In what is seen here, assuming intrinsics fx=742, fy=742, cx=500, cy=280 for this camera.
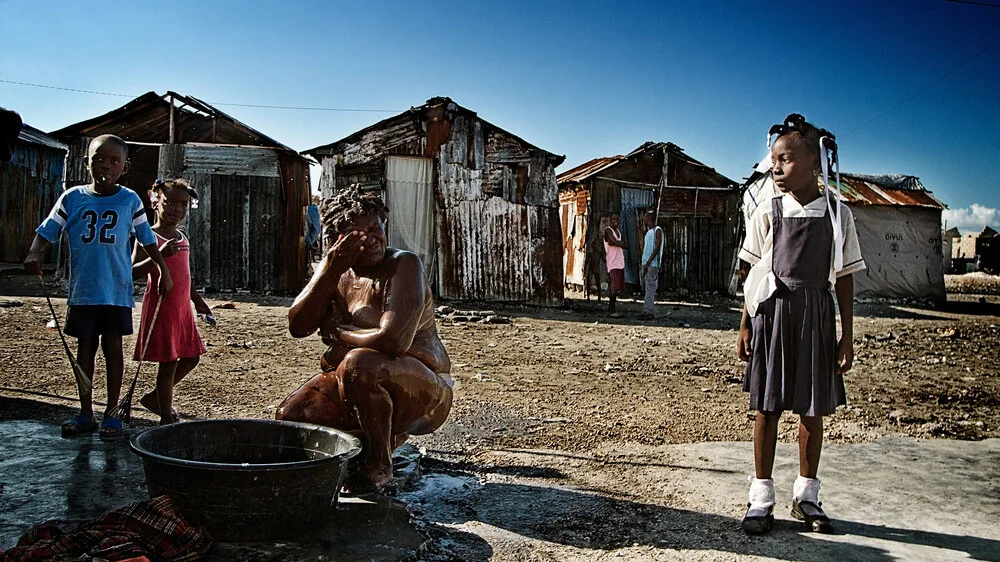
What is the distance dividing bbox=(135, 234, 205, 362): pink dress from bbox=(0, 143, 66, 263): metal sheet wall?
52.9 ft

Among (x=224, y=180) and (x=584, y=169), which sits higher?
(x=584, y=169)

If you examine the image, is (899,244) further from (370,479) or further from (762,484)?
(370,479)

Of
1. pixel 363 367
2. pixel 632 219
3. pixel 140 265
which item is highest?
pixel 632 219

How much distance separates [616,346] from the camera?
30.4 feet

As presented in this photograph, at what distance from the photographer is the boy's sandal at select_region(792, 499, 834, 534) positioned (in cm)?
310

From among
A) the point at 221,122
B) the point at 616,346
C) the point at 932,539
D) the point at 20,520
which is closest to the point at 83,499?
the point at 20,520

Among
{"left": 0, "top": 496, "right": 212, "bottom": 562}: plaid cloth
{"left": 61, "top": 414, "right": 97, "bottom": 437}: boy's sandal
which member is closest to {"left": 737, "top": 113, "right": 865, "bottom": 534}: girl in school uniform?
{"left": 0, "top": 496, "right": 212, "bottom": 562}: plaid cloth

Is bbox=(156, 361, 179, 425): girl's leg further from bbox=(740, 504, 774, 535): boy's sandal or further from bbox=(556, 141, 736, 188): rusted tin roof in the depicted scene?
bbox=(556, 141, 736, 188): rusted tin roof

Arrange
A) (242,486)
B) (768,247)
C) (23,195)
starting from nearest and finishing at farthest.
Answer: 1. (242,486)
2. (768,247)
3. (23,195)

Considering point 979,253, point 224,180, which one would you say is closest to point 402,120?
point 224,180

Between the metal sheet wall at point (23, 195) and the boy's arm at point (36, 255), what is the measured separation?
16.1 m

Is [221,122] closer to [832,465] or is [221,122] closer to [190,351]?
[190,351]

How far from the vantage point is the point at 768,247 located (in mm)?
3350

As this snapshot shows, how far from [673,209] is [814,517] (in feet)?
53.9
